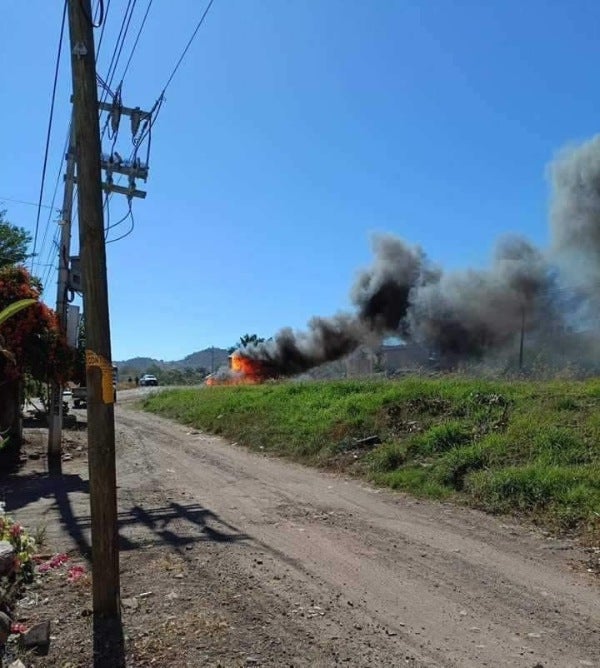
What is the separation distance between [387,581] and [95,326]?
3.10 meters

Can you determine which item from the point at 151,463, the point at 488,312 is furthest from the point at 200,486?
the point at 488,312

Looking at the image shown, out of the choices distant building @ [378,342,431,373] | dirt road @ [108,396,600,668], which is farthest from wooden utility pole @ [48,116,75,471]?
distant building @ [378,342,431,373]

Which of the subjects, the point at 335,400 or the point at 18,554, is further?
the point at 335,400

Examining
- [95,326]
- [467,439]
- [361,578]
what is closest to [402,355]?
[467,439]

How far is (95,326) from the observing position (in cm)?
424

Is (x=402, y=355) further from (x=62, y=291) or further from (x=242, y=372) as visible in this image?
(x=62, y=291)

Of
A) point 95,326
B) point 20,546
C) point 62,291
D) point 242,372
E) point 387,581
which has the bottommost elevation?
point 387,581

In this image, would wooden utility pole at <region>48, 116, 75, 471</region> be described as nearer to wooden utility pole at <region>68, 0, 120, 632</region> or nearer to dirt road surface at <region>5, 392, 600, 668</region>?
dirt road surface at <region>5, 392, 600, 668</region>

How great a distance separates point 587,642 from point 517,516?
3.56m

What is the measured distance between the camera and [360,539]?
6.58 m

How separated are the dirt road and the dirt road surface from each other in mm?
14

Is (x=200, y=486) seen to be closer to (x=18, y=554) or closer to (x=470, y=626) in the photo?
(x=18, y=554)

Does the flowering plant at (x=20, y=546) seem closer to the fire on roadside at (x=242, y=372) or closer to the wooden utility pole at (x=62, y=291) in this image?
the wooden utility pole at (x=62, y=291)

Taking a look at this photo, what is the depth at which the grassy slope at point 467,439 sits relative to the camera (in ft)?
25.4
